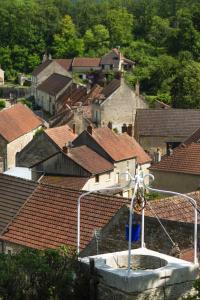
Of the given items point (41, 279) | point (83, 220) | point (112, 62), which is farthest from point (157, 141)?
point (112, 62)

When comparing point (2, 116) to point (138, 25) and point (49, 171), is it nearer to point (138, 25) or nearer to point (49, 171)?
point (49, 171)

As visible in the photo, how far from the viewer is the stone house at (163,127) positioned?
50.7 meters

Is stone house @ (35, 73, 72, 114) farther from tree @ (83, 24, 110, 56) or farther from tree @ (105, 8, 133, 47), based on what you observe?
tree @ (105, 8, 133, 47)

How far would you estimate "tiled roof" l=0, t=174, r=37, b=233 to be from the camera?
71.5ft

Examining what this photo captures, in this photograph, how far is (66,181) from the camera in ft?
117

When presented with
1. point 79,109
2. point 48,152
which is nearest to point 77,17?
point 79,109

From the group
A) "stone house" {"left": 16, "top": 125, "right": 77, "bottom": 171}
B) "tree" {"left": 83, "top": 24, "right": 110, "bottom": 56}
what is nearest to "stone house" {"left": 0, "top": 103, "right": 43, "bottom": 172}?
"stone house" {"left": 16, "top": 125, "right": 77, "bottom": 171}

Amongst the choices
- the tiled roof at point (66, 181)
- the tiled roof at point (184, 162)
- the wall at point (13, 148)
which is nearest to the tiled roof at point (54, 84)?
the wall at point (13, 148)

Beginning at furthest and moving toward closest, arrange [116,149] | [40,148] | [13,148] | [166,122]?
[166,122], [13,148], [40,148], [116,149]

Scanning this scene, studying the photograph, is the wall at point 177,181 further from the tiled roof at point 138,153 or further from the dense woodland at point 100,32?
the dense woodland at point 100,32

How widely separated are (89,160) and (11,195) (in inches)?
585

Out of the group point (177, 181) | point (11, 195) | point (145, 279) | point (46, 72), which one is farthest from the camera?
point (46, 72)

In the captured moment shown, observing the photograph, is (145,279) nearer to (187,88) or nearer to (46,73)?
(187,88)

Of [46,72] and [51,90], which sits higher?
[46,72]
